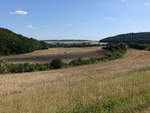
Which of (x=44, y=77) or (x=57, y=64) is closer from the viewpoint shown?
(x=44, y=77)

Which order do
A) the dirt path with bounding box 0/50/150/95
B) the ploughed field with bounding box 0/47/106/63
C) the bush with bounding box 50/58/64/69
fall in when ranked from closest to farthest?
the dirt path with bounding box 0/50/150/95 < the bush with bounding box 50/58/64/69 < the ploughed field with bounding box 0/47/106/63

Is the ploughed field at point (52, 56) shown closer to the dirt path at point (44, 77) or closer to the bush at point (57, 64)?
the bush at point (57, 64)

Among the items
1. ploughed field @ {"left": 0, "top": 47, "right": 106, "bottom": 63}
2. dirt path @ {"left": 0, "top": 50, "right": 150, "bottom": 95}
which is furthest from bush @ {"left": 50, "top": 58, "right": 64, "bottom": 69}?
ploughed field @ {"left": 0, "top": 47, "right": 106, "bottom": 63}

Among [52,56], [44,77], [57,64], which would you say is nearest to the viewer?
[44,77]

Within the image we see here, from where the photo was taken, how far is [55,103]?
6.36m

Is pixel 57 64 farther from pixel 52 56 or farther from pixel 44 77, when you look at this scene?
pixel 52 56

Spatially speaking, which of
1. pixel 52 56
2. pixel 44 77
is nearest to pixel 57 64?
pixel 44 77

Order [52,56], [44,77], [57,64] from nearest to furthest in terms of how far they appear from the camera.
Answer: [44,77] → [57,64] → [52,56]

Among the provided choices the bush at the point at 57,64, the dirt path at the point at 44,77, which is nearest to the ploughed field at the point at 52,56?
the bush at the point at 57,64

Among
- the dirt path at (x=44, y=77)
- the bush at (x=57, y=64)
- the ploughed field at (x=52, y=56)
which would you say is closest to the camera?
the dirt path at (x=44, y=77)

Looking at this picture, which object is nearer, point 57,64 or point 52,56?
point 57,64

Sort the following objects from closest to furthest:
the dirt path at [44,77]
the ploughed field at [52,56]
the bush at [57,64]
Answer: the dirt path at [44,77], the bush at [57,64], the ploughed field at [52,56]

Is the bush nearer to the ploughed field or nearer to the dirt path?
the dirt path

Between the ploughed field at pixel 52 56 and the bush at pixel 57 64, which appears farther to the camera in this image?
the ploughed field at pixel 52 56
